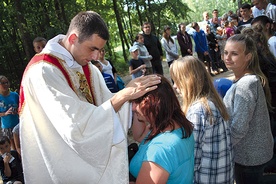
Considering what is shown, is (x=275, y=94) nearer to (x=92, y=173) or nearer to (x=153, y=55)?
(x=92, y=173)

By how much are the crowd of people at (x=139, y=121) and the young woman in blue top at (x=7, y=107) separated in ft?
10.3

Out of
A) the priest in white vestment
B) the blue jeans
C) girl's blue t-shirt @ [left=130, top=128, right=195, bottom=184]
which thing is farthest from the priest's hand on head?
the blue jeans

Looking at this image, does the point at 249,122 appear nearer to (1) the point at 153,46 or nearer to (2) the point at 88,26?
(2) the point at 88,26

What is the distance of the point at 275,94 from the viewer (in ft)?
9.32

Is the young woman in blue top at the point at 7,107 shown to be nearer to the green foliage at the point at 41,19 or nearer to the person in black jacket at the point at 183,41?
the green foliage at the point at 41,19

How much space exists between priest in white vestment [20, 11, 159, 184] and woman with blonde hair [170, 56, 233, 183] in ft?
1.50

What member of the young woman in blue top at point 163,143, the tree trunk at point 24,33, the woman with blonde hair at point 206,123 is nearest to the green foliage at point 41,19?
the tree trunk at point 24,33

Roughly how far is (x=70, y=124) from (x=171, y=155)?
0.65 metres

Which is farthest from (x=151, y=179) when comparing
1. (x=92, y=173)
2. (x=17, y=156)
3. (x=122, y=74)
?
(x=122, y=74)

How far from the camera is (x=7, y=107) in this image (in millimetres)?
5262

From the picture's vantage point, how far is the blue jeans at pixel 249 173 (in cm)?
235

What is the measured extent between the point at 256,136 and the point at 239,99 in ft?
1.14

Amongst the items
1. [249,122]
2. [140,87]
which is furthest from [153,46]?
[140,87]

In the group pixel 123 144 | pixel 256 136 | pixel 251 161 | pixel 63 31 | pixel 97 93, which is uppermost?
pixel 63 31
